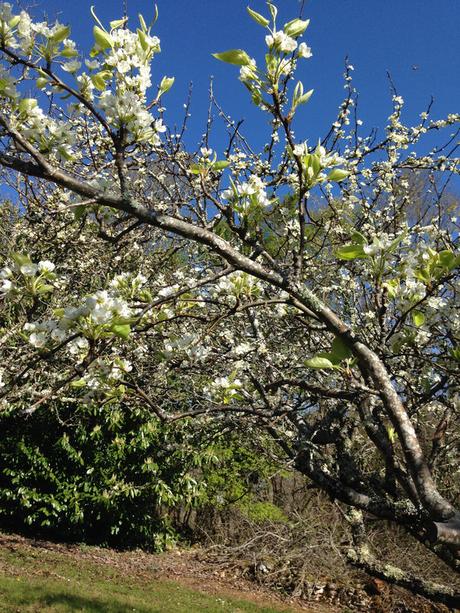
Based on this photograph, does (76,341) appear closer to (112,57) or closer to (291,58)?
(112,57)

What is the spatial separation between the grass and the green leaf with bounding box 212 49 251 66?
5.63 meters

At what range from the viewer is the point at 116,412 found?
816cm

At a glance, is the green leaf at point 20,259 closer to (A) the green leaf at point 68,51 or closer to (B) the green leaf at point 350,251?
(A) the green leaf at point 68,51

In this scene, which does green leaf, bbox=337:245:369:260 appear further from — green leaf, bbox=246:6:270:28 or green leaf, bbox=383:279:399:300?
green leaf, bbox=246:6:270:28

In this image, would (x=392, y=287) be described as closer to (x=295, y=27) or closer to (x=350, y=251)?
(x=350, y=251)

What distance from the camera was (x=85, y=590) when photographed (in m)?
6.39

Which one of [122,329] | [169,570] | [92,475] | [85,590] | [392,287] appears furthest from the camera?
[92,475]

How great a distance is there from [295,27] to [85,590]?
21.7 ft

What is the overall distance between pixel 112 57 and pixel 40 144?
304 mm

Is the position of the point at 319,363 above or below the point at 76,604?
above

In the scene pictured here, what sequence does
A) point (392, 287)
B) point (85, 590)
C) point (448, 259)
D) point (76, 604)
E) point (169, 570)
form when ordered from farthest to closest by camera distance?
1. point (169, 570)
2. point (85, 590)
3. point (76, 604)
4. point (392, 287)
5. point (448, 259)

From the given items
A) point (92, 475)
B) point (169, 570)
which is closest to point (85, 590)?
point (169, 570)

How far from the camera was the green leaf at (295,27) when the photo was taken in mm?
1381

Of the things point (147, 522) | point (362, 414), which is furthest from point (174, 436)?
point (362, 414)
